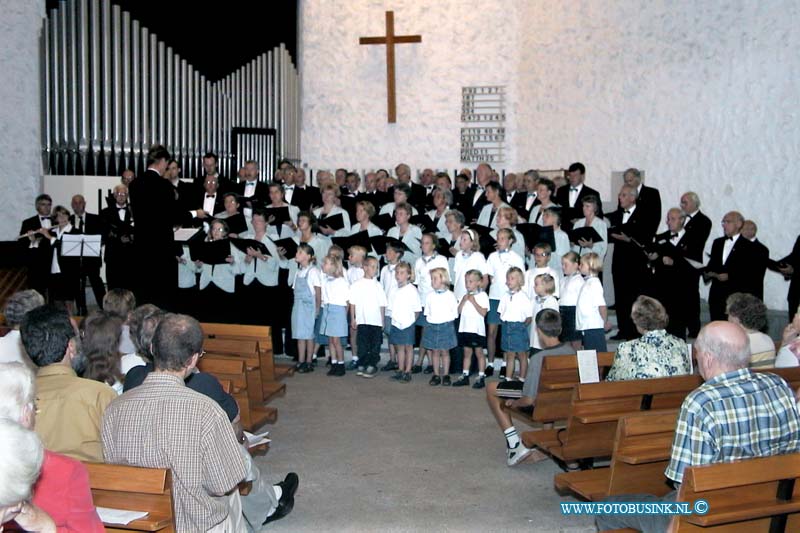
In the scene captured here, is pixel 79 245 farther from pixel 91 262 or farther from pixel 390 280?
pixel 390 280

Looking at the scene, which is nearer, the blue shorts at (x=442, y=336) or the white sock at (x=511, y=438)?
the white sock at (x=511, y=438)

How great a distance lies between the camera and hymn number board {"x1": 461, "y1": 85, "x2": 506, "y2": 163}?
1235 centimetres

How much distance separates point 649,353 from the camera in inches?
178

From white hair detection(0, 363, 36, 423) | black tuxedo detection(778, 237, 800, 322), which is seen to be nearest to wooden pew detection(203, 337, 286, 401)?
white hair detection(0, 363, 36, 423)

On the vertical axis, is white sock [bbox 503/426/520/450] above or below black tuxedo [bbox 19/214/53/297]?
below

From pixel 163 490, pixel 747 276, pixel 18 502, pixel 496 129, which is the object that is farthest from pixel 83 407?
pixel 496 129

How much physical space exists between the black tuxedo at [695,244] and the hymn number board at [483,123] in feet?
15.3

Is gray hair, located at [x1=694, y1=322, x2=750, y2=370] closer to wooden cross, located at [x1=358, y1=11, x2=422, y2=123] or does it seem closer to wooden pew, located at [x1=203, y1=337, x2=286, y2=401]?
wooden pew, located at [x1=203, y1=337, x2=286, y2=401]

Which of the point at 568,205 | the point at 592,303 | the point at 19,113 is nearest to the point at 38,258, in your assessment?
the point at 19,113

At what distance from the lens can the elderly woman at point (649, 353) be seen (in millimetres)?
4508

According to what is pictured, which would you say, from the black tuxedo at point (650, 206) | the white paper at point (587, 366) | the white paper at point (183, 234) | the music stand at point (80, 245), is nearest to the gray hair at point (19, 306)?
the white paper at point (587, 366)

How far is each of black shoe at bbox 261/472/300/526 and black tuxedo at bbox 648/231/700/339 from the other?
15.4 feet

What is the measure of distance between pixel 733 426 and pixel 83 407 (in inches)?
93.2

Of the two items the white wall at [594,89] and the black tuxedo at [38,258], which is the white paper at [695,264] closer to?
the white wall at [594,89]
